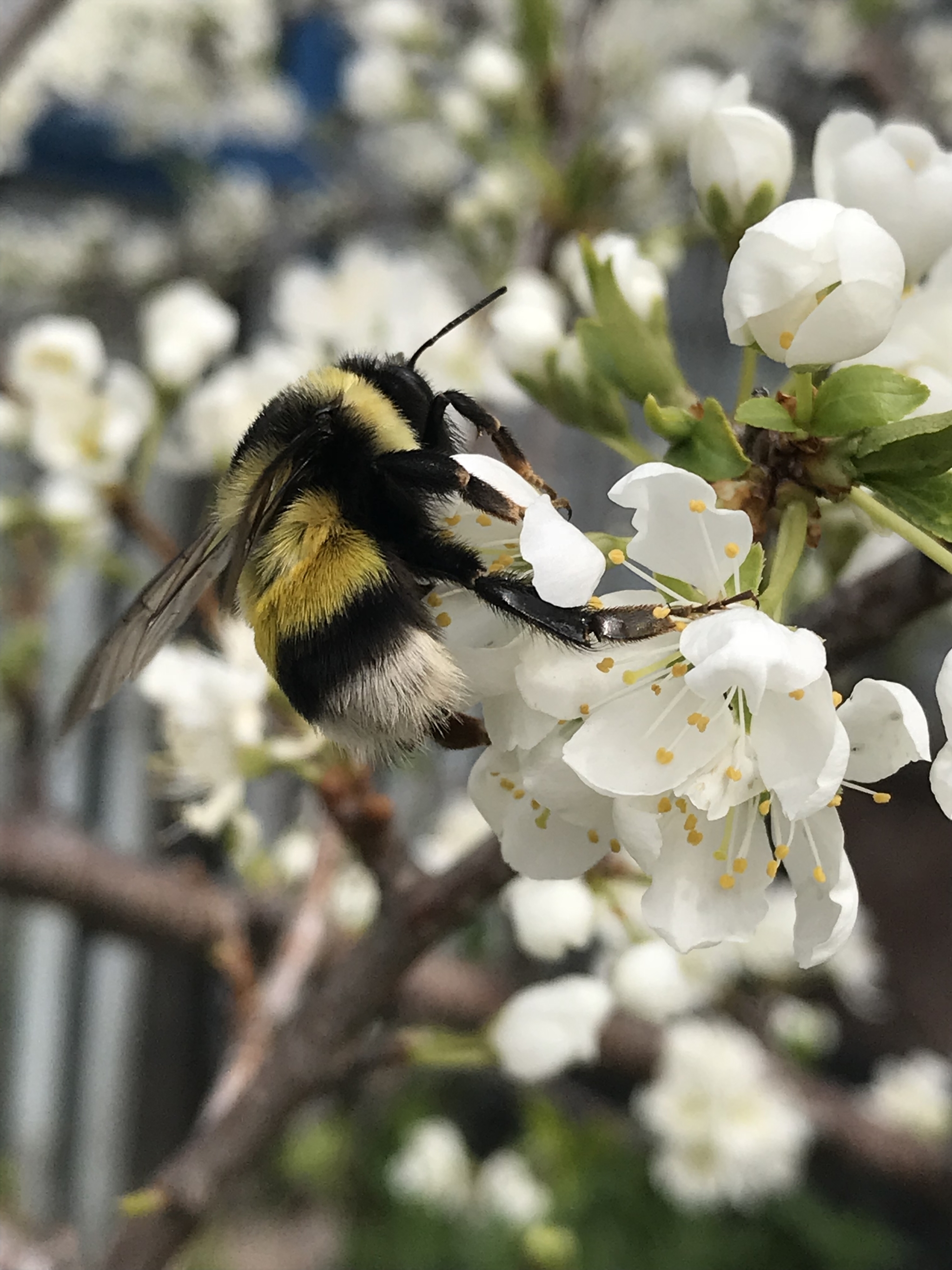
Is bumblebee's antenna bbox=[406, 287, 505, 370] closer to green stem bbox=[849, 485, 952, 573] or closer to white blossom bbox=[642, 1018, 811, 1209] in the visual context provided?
green stem bbox=[849, 485, 952, 573]

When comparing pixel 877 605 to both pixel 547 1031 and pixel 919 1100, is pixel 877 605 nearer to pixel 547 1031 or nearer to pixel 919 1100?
pixel 547 1031

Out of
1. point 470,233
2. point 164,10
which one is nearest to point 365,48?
point 164,10

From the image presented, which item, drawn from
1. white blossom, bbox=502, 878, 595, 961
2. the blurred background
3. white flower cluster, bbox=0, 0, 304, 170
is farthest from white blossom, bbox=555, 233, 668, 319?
white flower cluster, bbox=0, 0, 304, 170

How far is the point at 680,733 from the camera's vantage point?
35cm

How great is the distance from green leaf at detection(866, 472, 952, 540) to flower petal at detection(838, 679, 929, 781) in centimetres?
5

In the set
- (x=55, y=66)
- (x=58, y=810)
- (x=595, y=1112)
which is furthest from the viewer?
(x=55, y=66)

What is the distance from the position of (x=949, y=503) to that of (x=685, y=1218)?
1738 mm

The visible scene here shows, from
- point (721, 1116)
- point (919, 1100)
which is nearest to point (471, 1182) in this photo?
point (721, 1116)

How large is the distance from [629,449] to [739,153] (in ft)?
0.42

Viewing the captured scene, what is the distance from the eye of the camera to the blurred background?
80cm

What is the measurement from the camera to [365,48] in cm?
179

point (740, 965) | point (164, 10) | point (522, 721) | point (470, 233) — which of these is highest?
point (164, 10)

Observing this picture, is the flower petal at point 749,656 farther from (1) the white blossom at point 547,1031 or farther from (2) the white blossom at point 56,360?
(2) the white blossom at point 56,360

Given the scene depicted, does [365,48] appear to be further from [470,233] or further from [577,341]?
[577,341]
